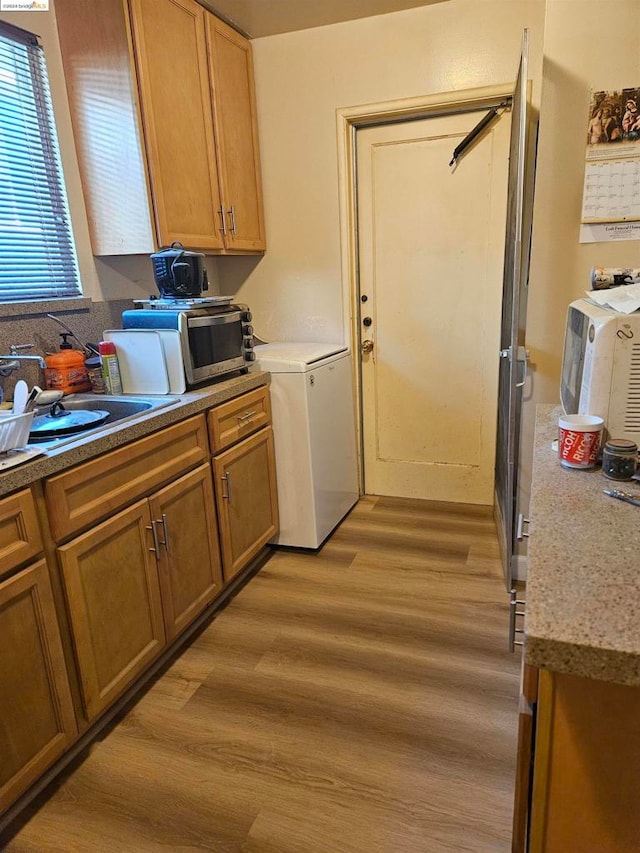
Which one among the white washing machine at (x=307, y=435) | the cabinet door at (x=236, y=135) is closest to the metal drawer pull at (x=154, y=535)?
the white washing machine at (x=307, y=435)

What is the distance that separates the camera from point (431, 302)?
9.82 feet

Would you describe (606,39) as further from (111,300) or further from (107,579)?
(107,579)

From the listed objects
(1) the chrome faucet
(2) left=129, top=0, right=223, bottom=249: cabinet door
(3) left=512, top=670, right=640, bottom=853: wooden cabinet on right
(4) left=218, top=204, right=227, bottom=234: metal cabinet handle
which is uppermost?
(2) left=129, top=0, right=223, bottom=249: cabinet door

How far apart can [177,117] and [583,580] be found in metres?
2.37

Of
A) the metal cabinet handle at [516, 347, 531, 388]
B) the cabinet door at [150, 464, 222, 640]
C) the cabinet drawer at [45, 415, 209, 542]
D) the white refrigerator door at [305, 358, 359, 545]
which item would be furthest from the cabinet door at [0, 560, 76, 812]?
the metal cabinet handle at [516, 347, 531, 388]

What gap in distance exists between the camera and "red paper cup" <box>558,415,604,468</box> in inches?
48.7

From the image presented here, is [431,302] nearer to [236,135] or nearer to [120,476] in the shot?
[236,135]

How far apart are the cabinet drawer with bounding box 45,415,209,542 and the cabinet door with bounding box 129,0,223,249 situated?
0.89 m

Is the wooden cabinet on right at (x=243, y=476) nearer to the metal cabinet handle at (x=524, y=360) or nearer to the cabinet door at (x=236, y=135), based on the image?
the cabinet door at (x=236, y=135)

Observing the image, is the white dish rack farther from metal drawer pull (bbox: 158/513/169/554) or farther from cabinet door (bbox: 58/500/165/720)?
metal drawer pull (bbox: 158/513/169/554)

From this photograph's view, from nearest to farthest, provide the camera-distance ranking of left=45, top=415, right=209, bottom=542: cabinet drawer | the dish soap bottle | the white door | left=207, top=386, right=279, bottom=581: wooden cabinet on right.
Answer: left=45, top=415, right=209, bottom=542: cabinet drawer < the dish soap bottle < left=207, top=386, right=279, bottom=581: wooden cabinet on right < the white door

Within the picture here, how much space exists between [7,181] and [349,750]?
2248 millimetres

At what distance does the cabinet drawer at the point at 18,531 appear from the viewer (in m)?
1.29

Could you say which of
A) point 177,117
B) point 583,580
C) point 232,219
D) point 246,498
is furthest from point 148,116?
point 583,580
